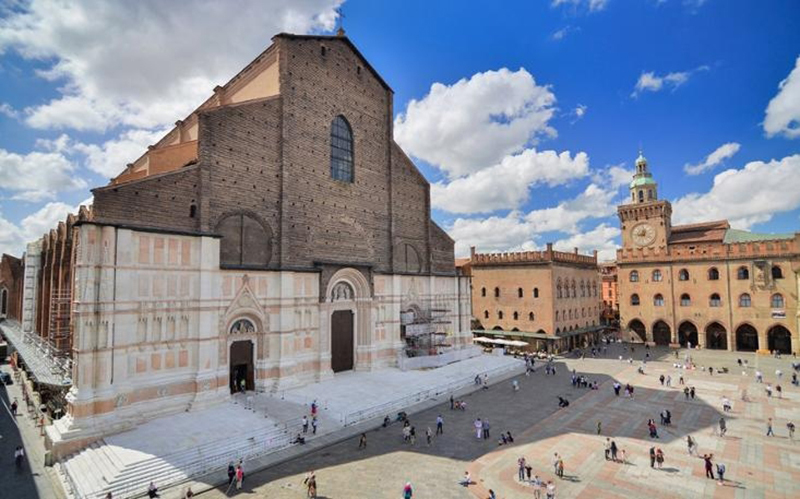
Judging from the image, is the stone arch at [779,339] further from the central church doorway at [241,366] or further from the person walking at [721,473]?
the central church doorway at [241,366]

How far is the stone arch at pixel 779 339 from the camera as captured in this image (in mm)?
43969

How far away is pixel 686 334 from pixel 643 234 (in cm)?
1470

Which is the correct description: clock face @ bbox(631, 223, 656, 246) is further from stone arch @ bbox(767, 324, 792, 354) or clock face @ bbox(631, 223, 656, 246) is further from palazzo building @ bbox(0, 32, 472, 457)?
palazzo building @ bbox(0, 32, 472, 457)

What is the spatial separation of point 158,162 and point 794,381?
152 feet

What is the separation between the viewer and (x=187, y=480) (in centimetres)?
1566

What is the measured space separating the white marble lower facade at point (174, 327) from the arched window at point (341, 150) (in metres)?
6.94

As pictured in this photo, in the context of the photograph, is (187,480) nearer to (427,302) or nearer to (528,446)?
(528,446)

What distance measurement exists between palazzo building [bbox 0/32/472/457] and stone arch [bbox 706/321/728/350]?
31.1 m

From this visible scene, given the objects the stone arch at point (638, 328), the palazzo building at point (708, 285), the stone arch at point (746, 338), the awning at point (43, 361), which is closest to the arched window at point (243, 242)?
the awning at point (43, 361)

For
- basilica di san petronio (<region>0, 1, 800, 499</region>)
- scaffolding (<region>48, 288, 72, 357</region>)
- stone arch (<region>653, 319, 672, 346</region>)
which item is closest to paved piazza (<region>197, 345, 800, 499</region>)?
basilica di san petronio (<region>0, 1, 800, 499</region>)

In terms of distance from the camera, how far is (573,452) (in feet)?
61.8

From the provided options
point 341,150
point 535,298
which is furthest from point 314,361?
point 535,298

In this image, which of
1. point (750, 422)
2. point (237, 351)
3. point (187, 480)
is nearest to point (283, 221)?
point (237, 351)

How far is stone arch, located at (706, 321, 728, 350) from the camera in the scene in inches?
1885
